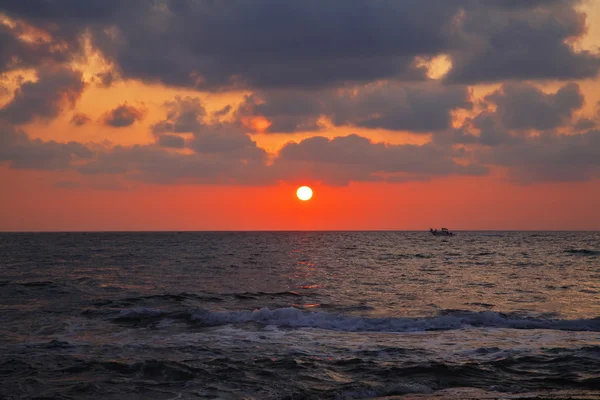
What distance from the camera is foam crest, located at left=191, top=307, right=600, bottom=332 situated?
23.7 m

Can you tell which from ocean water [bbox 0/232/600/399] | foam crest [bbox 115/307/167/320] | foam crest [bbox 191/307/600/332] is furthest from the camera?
foam crest [bbox 115/307/167/320]

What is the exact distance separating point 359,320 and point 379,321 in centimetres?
94

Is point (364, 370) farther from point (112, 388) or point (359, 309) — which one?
point (359, 309)

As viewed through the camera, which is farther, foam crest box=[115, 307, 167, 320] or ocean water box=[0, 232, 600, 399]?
foam crest box=[115, 307, 167, 320]

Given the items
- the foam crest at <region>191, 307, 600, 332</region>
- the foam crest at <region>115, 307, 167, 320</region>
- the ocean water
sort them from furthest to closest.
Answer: the foam crest at <region>115, 307, 167, 320</region>
the foam crest at <region>191, 307, 600, 332</region>
the ocean water

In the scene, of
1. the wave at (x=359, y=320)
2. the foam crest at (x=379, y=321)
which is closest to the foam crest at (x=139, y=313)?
the wave at (x=359, y=320)

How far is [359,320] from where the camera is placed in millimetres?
25047

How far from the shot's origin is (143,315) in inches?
1050

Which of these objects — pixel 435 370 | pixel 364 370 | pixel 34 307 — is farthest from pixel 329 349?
pixel 34 307

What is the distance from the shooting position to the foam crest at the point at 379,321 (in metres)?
23.7

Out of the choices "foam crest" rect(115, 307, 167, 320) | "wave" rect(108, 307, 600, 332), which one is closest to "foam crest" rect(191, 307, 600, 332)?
"wave" rect(108, 307, 600, 332)

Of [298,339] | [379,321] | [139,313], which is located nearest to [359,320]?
[379,321]

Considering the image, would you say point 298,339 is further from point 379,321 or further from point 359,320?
point 379,321

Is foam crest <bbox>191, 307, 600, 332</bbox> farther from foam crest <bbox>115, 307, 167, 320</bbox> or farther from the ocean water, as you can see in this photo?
foam crest <bbox>115, 307, 167, 320</bbox>
